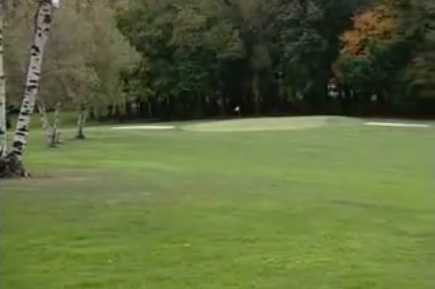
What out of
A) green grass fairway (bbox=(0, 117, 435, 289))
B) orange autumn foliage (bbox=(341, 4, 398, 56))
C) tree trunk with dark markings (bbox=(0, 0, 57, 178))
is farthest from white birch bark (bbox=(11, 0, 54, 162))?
orange autumn foliage (bbox=(341, 4, 398, 56))

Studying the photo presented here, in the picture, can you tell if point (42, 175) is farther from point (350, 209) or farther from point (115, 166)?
point (350, 209)

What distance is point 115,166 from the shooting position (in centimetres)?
2712

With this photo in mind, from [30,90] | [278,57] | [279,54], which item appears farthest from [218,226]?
[278,57]

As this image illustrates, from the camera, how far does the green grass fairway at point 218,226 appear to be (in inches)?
374

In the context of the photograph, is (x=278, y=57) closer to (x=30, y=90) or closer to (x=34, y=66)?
(x=30, y=90)

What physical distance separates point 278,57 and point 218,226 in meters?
66.4

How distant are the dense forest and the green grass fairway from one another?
135ft

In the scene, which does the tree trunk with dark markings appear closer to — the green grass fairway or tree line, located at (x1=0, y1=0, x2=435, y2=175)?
the green grass fairway

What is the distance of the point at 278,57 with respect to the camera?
78.6m

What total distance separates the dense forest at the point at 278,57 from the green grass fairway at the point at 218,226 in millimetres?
41276

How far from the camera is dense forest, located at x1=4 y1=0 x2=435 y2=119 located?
228 feet

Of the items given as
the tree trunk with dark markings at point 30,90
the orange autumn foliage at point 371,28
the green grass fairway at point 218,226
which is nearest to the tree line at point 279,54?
the orange autumn foliage at point 371,28

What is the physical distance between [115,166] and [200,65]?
53.2 m

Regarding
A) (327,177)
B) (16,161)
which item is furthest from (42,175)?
(327,177)
